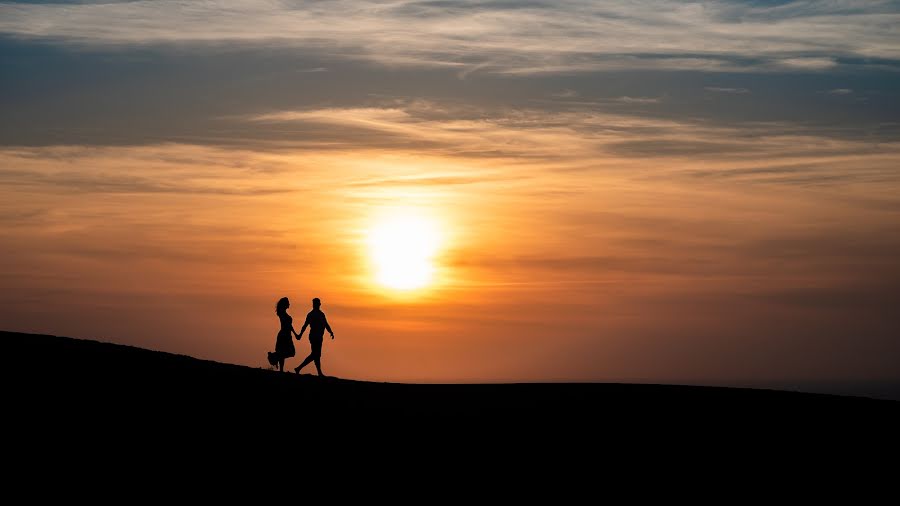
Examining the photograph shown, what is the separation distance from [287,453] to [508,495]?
407cm

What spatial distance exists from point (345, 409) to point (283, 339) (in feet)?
17.0

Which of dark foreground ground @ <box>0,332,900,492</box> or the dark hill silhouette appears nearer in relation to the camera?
dark foreground ground @ <box>0,332,900,492</box>

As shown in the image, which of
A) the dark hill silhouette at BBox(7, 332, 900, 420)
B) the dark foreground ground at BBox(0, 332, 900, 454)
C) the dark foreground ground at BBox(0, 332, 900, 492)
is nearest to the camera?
the dark foreground ground at BBox(0, 332, 900, 492)

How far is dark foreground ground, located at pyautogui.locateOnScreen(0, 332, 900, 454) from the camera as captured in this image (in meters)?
21.1

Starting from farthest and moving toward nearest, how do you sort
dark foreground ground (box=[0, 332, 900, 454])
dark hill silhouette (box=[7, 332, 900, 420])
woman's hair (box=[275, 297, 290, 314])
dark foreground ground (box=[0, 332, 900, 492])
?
woman's hair (box=[275, 297, 290, 314]), dark hill silhouette (box=[7, 332, 900, 420]), dark foreground ground (box=[0, 332, 900, 454]), dark foreground ground (box=[0, 332, 900, 492])

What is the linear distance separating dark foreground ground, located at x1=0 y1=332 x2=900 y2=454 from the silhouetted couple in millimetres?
713

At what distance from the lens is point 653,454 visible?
20797 mm

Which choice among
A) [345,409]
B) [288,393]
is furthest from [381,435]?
[288,393]

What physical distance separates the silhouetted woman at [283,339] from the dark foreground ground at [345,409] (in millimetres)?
712

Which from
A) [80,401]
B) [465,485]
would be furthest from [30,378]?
[465,485]

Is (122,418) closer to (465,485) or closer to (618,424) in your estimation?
(465,485)

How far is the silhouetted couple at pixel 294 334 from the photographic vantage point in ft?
91.5

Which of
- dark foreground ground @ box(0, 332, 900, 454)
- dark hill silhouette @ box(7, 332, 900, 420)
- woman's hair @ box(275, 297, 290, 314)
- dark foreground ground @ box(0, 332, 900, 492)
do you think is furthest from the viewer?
woman's hair @ box(275, 297, 290, 314)

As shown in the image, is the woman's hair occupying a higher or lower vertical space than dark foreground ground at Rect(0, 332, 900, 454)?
higher
